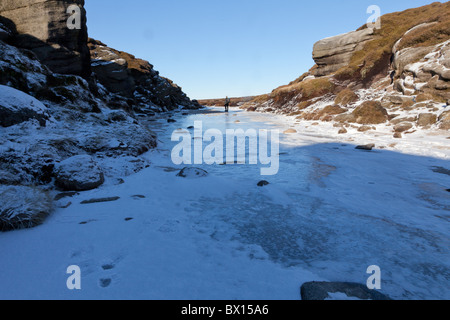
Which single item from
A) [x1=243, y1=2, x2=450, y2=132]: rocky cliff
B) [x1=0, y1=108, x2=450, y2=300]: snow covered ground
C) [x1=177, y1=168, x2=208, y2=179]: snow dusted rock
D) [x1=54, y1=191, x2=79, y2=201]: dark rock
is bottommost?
[x1=0, y1=108, x2=450, y2=300]: snow covered ground

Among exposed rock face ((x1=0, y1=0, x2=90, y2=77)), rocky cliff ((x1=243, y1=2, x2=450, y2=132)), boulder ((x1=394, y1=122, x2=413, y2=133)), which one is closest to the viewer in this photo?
boulder ((x1=394, y1=122, x2=413, y2=133))

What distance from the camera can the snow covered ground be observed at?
2164 millimetres

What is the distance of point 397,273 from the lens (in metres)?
2.40

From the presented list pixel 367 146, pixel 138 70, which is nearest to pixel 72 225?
pixel 367 146

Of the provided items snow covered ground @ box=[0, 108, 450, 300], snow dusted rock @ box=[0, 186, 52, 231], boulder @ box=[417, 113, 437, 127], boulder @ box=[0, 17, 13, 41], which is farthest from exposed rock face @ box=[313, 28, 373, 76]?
snow dusted rock @ box=[0, 186, 52, 231]

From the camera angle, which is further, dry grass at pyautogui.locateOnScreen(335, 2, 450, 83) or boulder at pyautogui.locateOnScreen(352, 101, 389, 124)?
dry grass at pyautogui.locateOnScreen(335, 2, 450, 83)

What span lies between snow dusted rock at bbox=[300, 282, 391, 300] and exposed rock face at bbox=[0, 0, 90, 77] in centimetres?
2178

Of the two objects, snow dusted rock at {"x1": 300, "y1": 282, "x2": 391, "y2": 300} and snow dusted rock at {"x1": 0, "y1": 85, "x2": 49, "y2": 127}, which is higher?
snow dusted rock at {"x1": 0, "y1": 85, "x2": 49, "y2": 127}

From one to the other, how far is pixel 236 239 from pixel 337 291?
1.28 metres

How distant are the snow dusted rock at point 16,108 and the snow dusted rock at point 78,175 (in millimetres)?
2086

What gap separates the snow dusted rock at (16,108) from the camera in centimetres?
545

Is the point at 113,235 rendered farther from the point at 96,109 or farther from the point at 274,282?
the point at 96,109

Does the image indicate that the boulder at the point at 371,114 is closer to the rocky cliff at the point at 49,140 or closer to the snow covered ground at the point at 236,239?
the snow covered ground at the point at 236,239

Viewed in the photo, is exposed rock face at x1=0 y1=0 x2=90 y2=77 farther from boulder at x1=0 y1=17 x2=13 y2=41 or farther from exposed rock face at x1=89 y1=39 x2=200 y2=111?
exposed rock face at x1=89 y1=39 x2=200 y2=111
